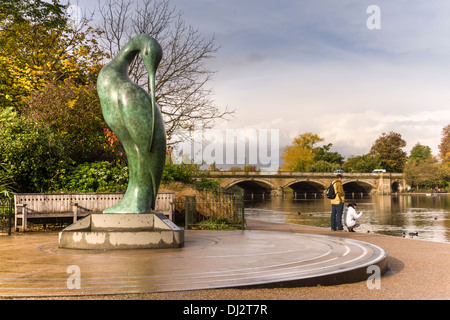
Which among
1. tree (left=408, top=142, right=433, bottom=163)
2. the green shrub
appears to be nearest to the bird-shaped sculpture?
the green shrub

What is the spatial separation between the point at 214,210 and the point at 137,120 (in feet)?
22.9

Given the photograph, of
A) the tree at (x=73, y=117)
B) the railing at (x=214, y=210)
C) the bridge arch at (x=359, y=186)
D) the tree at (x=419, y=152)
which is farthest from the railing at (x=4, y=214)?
the tree at (x=419, y=152)

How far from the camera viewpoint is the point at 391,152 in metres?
89.0

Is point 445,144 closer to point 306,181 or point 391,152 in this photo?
point 391,152

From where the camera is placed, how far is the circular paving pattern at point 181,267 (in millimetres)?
4754

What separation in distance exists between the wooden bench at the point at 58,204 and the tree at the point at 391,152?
83848 millimetres

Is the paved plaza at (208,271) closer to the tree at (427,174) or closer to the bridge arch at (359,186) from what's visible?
the bridge arch at (359,186)

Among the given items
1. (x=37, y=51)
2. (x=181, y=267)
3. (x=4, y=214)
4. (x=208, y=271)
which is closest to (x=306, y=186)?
(x=37, y=51)

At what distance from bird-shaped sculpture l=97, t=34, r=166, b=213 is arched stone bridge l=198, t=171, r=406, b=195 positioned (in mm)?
50292
